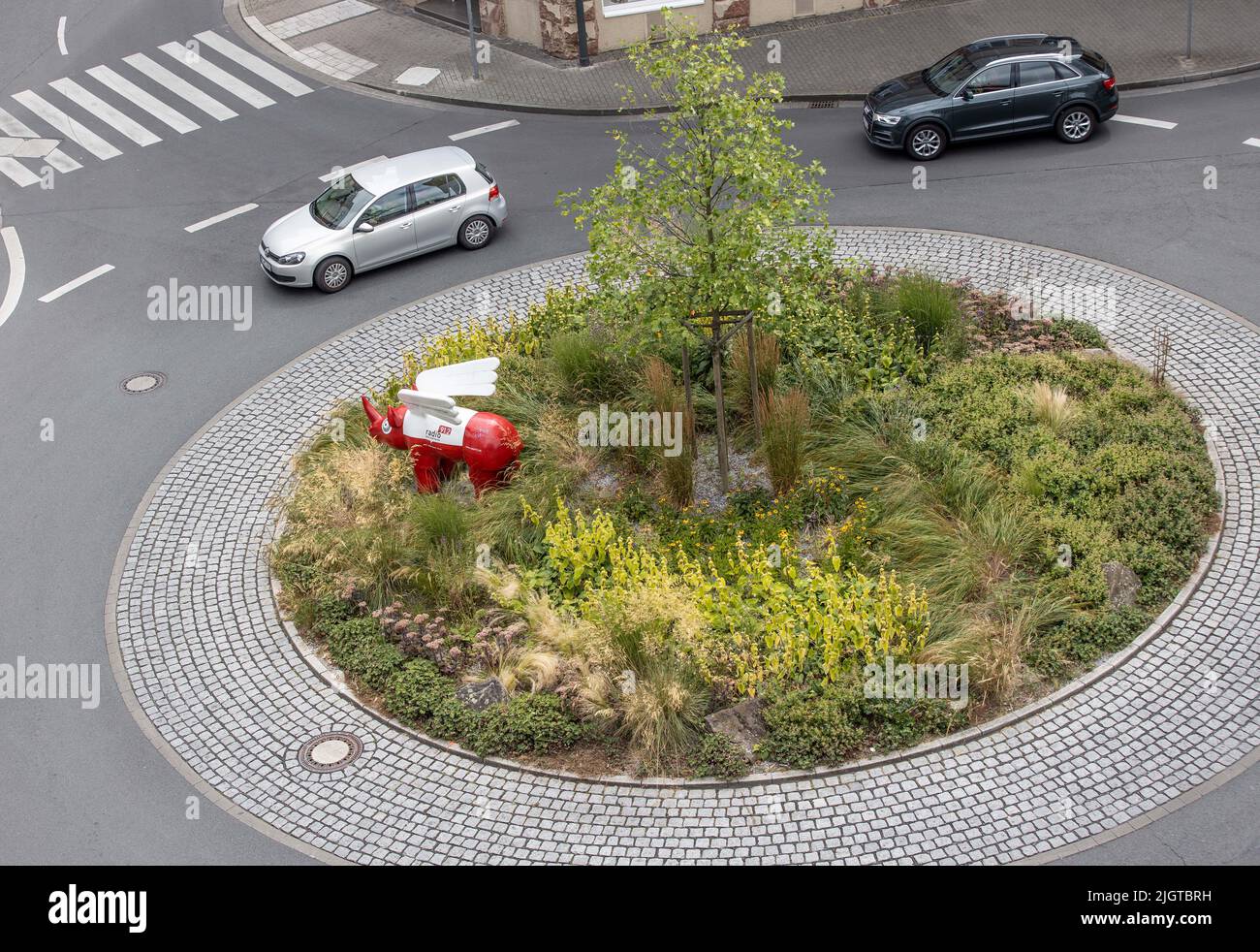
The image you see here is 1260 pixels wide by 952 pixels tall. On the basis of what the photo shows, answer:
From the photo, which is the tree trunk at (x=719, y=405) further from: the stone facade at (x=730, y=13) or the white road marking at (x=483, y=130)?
the stone facade at (x=730, y=13)

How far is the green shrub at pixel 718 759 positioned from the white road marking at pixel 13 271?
41.1 feet

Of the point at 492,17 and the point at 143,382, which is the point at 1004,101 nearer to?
the point at 492,17

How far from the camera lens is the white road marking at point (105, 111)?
2358cm

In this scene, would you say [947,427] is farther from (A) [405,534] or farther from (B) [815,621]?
(A) [405,534]

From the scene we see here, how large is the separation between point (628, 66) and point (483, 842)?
1729 cm

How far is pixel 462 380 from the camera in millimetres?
14383

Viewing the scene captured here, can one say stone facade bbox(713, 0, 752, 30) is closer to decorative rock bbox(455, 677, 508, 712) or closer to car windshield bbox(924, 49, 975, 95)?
car windshield bbox(924, 49, 975, 95)

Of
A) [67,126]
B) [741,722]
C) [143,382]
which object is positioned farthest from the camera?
[67,126]

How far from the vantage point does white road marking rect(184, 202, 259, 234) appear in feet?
67.7

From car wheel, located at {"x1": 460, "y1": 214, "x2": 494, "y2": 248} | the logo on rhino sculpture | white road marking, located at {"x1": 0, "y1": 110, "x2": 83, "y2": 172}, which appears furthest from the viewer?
white road marking, located at {"x1": 0, "y1": 110, "x2": 83, "y2": 172}

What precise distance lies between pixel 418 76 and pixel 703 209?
1336 cm

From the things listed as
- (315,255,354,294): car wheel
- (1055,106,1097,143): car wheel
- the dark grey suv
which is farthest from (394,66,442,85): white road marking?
(1055,106,1097,143): car wheel

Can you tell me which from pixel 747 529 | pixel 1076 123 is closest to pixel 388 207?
pixel 747 529

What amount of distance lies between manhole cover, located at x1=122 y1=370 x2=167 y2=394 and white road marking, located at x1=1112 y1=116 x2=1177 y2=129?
14943 mm
